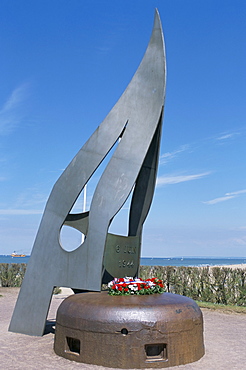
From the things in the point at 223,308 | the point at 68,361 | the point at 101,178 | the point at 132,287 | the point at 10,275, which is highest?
the point at 101,178

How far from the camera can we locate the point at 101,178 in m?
9.70

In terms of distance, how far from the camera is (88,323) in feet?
25.8

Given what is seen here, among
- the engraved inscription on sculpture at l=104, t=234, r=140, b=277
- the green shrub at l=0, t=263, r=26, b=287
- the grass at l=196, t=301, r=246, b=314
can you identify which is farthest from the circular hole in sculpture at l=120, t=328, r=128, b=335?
the green shrub at l=0, t=263, r=26, b=287

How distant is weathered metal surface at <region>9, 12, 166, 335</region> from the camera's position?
960 cm

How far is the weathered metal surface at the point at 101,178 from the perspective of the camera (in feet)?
31.5

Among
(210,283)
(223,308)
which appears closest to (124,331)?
(223,308)

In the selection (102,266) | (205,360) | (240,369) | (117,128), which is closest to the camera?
(240,369)

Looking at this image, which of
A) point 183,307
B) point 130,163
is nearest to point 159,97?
point 130,163

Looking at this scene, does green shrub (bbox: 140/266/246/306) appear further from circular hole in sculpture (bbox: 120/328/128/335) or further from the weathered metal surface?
circular hole in sculpture (bbox: 120/328/128/335)

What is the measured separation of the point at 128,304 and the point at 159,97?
4961mm

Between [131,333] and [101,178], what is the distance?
367cm

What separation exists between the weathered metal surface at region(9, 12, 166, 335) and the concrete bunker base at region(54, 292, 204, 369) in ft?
4.81

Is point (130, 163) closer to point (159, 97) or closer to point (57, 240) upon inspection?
point (159, 97)

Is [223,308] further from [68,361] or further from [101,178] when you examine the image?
[68,361]
